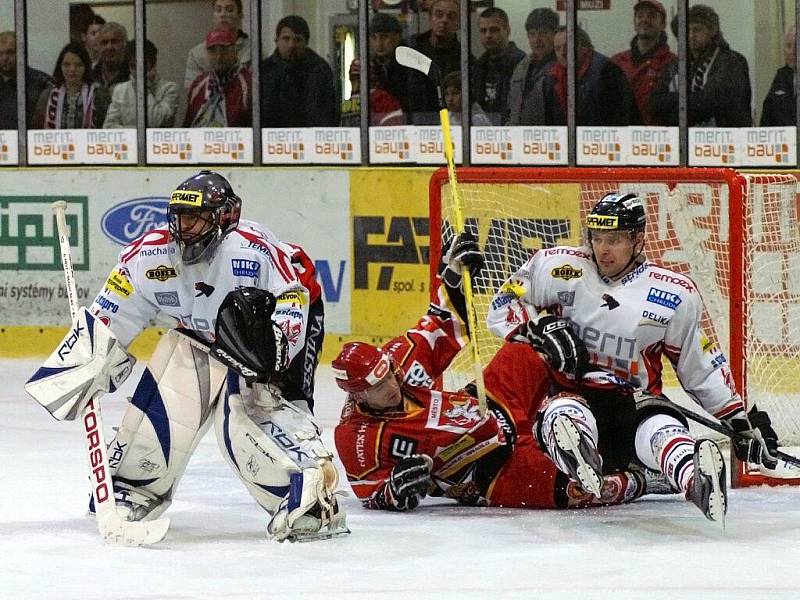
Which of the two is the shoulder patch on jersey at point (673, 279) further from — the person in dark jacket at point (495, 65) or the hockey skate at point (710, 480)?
the person in dark jacket at point (495, 65)

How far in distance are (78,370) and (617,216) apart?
1.54 meters

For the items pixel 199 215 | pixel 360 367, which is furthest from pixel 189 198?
pixel 360 367

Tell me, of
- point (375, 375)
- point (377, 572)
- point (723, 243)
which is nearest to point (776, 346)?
point (723, 243)

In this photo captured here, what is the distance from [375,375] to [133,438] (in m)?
0.70

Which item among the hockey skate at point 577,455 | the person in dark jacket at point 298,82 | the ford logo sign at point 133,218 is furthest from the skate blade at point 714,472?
the ford logo sign at point 133,218

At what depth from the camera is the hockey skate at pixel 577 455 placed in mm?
4438

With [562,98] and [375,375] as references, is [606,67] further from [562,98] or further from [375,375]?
[375,375]

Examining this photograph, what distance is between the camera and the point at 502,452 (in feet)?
16.1

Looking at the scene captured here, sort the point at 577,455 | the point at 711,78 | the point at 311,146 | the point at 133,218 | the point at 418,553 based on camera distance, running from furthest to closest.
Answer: the point at 133,218
the point at 311,146
the point at 711,78
the point at 577,455
the point at 418,553

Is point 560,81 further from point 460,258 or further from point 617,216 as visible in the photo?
point 617,216

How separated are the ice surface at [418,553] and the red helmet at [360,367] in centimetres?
38

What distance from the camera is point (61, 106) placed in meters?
8.90

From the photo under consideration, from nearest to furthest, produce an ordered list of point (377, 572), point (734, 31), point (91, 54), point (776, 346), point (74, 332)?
point (377, 572) < point (74, 332) < point (776, 346) < point (734, 31) < point (91, 54)

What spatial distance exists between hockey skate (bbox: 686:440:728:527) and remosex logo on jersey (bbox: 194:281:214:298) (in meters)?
1.38
